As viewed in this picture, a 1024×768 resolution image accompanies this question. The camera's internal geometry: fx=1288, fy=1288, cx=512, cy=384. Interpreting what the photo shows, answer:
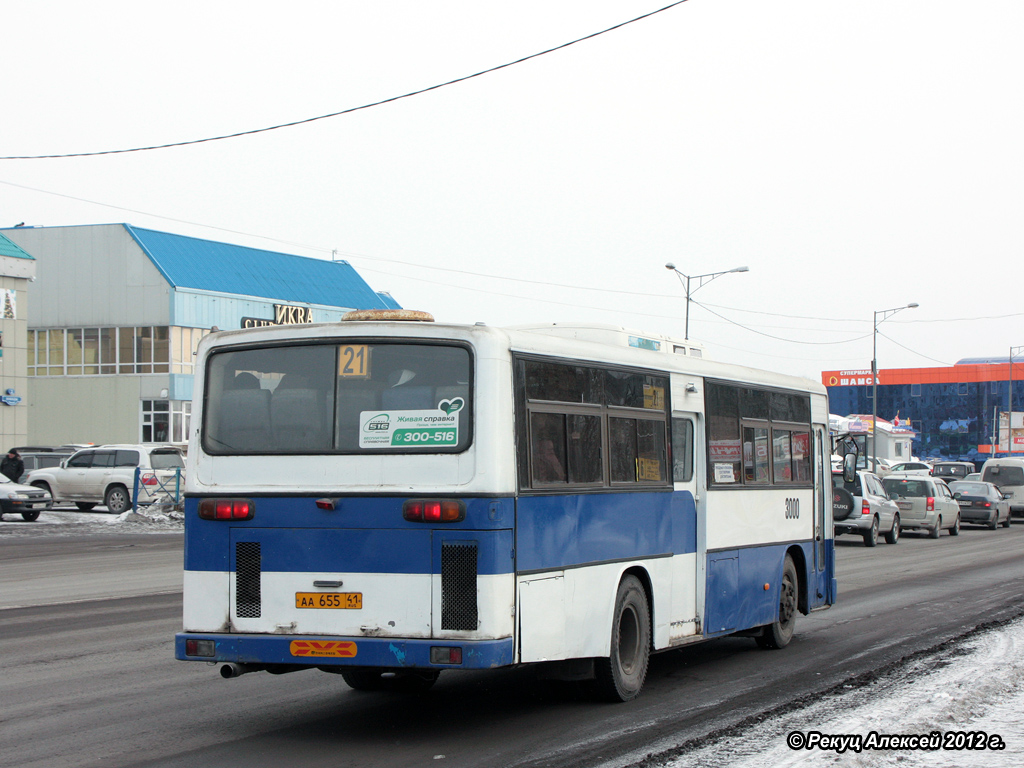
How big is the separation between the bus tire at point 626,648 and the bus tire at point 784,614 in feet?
9.93

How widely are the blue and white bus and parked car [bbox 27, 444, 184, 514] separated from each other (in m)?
27.4

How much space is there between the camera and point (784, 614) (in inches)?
487

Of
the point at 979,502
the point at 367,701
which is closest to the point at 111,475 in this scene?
the point at 979,502

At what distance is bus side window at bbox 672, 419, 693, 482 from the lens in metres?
10.1

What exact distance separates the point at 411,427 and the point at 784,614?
19.2 feet

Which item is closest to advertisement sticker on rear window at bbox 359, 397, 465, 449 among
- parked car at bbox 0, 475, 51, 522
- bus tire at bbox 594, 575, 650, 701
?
bus tire at bbox 594, 575, 650, 701

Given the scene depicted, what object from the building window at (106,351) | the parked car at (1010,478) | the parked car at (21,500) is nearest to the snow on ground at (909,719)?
the parked car at (21,500)

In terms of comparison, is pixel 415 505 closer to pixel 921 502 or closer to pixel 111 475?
pixel 921 502

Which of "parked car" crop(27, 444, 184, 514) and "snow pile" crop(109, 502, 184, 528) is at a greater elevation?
"parked car" crop(27, 444, 184, 514)

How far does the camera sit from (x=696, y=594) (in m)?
10.3

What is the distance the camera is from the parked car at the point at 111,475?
35188 mm

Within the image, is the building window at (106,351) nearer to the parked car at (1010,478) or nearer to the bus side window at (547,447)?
the parked car at (1010,478)

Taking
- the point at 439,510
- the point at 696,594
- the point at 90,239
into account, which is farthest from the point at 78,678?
the point at 90,239

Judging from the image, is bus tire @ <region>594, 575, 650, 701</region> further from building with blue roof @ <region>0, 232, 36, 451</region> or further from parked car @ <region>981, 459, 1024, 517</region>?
building with blue roof @ <region>0, 232, 36, 451</region>
